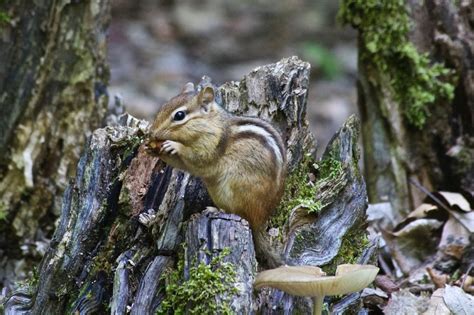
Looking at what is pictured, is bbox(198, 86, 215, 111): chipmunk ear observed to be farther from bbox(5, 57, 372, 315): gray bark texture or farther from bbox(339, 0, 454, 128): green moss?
bbox(339, 0, 454, 128): green moss

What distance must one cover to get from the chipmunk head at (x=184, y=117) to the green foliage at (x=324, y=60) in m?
8.55

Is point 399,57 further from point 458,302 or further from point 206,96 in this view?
point 458,302

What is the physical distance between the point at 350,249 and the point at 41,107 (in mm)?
2894

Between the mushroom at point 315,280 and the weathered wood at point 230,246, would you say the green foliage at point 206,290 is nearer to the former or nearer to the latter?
the weathered wood at point 230,246

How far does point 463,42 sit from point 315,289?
11.4 feet

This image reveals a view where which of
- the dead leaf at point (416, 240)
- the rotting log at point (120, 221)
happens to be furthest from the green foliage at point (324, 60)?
the rotting log at point (120, 221)

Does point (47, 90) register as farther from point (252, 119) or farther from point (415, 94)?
point (415, 94)

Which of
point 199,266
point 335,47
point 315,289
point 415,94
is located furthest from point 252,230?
point 335,47

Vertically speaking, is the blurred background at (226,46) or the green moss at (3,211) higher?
the blurred background at (226,46)

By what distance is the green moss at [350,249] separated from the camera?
16.0 ft

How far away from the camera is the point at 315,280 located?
3.63m

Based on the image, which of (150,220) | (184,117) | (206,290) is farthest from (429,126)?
(206,290)

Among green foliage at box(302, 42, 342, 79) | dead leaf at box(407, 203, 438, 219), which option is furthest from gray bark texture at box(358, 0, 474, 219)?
green foliage at box(302, 42, 342, 79)

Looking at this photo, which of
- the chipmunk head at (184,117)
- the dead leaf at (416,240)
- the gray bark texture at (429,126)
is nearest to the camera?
the chipmunk head at (184,117)
